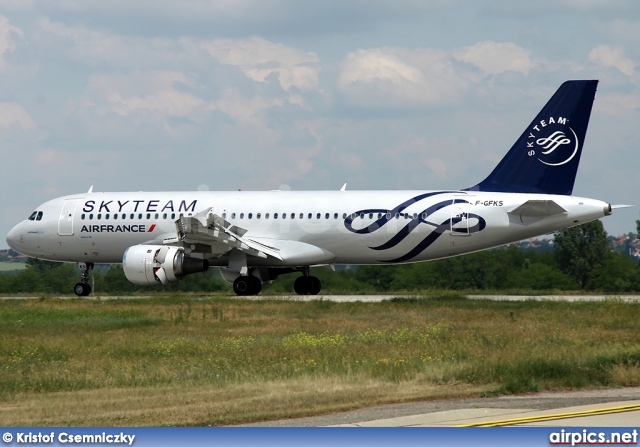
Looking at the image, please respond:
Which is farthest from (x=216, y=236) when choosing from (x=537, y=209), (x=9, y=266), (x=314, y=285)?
(x=9, y=266)

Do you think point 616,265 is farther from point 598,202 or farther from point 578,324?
point 578,324

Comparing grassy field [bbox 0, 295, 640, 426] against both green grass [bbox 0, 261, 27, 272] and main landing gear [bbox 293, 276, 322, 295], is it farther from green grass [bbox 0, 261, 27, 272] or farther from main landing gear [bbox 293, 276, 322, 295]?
green grass [bbox 0, 261, 27, 272]

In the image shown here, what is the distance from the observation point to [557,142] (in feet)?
118

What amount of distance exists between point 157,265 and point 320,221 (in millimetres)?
5935

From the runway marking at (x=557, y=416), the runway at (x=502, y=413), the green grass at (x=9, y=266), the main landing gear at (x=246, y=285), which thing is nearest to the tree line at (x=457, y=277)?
the green grass at (x=9, y=266)

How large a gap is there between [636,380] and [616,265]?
50042 mm

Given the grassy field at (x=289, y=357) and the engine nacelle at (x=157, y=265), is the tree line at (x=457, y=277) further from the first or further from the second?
the grassy field at (x=289, y=357)

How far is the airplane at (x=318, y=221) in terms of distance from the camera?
35875mm

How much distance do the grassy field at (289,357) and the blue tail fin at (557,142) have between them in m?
5.09

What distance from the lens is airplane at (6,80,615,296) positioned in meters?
35.9

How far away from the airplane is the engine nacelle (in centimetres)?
3

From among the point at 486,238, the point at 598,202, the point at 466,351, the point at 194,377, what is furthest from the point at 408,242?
the point at 194,377

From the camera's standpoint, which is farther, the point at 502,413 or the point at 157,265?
the point at 157,265

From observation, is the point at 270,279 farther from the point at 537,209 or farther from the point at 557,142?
the point at 557,142
